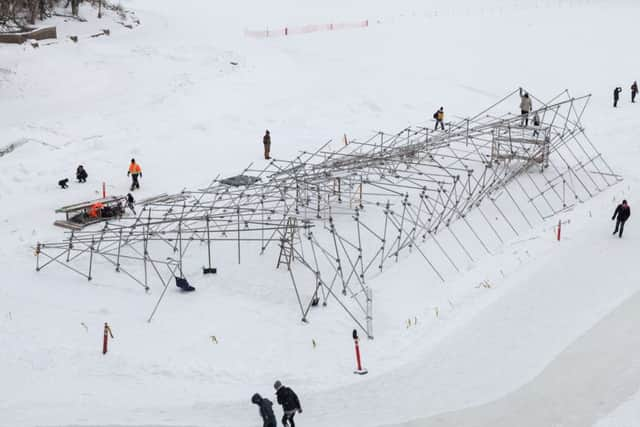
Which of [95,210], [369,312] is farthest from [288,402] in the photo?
[95,210]

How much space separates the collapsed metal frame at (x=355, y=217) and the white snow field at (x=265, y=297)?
535mm

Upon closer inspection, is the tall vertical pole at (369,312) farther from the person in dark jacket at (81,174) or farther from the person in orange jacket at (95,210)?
the person in dark jacket at (81,174)

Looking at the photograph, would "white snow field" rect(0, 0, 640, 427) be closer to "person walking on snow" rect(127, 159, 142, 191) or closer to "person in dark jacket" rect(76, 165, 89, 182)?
"person in dark jacket" rect(76, 165, 89, 182)

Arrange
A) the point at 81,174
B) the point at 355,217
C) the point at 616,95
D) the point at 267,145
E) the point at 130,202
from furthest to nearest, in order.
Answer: the point at 616,95, the point at 267,145, the point at 81,174, the point at 130,202, the point at 355,217

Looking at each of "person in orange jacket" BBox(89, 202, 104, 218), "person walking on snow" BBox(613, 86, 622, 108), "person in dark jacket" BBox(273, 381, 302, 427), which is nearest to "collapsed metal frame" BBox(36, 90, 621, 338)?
"person in orange jacket" BBox(89, 202, 104, 218)

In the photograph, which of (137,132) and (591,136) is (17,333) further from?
(591,136)

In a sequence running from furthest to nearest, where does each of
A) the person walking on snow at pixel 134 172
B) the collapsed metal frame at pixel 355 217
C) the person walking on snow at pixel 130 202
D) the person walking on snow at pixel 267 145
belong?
the person walking on snow at pixel 267 145, the person walking on snow at pixel 134 172, the person walking on snow at pixel 130 202, the collapsed metal frame at pixel 355 217

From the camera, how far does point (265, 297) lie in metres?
17.2

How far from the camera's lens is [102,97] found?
3139 cm

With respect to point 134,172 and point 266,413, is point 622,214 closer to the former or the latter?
point 266,413

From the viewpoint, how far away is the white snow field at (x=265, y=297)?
13.3 m

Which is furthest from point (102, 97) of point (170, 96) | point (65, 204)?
point (65, 204)

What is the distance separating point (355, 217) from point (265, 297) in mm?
3608

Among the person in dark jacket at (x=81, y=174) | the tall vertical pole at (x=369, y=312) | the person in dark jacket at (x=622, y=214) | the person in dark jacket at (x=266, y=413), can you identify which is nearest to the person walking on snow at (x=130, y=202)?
the person in dark jacket at (x=81, y=174)
